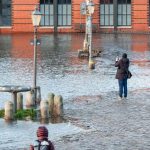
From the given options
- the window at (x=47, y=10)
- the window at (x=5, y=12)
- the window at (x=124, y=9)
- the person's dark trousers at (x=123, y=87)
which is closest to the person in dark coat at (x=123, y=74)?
the person's dark trousers at (x=123, y=87)

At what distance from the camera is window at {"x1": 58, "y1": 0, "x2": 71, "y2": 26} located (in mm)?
74438

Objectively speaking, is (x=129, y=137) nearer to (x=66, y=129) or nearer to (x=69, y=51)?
(x=66, y=129)

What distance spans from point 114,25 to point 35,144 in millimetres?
61204

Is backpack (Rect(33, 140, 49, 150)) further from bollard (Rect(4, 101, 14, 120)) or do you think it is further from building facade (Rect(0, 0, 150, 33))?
building facade (Rect(0, 0, 150, 33))

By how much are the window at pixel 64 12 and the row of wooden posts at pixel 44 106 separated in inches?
1935

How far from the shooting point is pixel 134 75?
35.7 m

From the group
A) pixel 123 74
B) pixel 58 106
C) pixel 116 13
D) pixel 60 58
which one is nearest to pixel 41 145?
pixel 58 106

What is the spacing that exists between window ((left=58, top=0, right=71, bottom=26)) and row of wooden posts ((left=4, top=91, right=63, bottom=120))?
161ft

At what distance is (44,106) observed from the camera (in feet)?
73.8

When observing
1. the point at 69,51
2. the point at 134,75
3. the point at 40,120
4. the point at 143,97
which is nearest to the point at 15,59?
the point at 69,51

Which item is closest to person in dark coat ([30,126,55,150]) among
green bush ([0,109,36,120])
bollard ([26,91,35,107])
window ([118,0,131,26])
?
green bush ([0,109,36,120])

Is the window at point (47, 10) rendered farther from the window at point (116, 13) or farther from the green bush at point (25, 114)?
the green bush at point (25, 114)

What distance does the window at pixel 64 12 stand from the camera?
74.4 m

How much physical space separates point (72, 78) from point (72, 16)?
4105 centimetres
